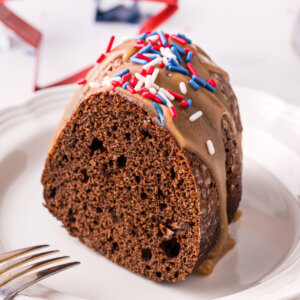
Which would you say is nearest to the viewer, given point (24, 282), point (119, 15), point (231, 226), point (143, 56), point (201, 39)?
point (24, 282)

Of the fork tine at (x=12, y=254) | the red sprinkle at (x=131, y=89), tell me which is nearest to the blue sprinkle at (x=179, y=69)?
the red sprinkle at (x=131, y=89)

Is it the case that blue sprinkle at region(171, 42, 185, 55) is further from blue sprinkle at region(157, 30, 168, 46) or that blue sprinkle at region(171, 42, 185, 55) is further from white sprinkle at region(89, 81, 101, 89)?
white sprinkle at region(89, 81, 101, 89)

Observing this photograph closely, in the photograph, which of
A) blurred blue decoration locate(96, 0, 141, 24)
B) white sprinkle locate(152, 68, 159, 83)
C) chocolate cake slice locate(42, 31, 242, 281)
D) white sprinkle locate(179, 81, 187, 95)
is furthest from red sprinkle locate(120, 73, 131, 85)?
blurred blue decoration locate(96, 0, 141, 24)

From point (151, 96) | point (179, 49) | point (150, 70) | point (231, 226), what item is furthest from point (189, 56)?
point (231, 226)

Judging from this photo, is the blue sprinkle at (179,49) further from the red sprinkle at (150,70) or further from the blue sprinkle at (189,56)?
the red sprinkle at (150,70)

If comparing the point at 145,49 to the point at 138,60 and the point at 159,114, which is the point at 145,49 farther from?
the point at 159,114

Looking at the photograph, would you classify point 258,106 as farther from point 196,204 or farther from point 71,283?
point 71,283
